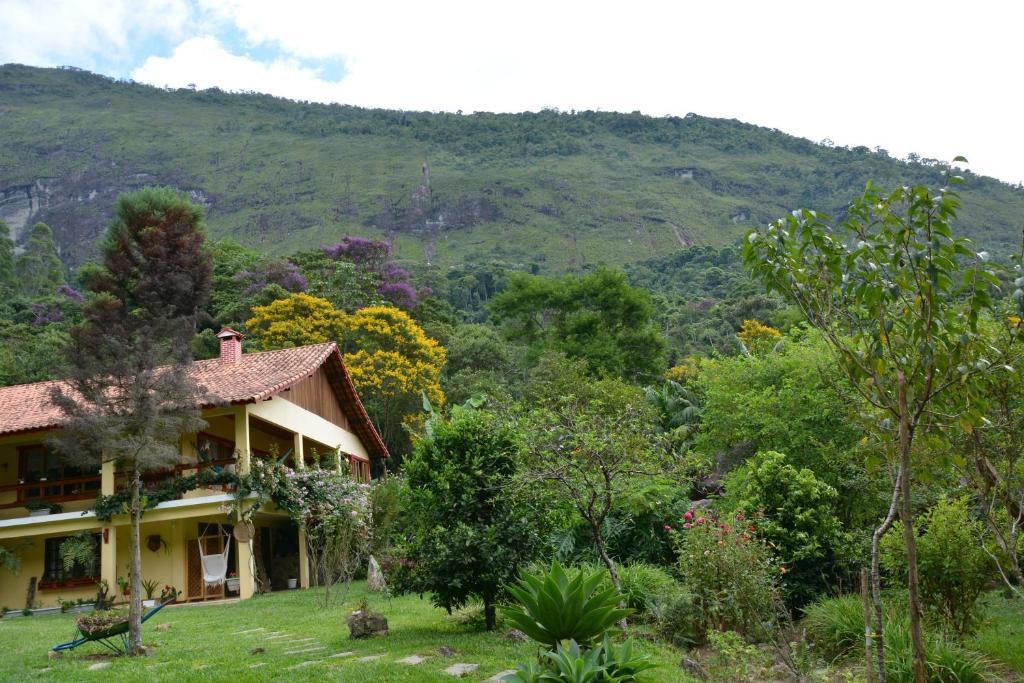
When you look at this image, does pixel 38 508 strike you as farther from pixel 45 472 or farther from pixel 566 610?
pixel 566 610

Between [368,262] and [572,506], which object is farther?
[368,262]

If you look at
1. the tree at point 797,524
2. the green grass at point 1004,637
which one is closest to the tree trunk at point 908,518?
the green grass at point 1004,637

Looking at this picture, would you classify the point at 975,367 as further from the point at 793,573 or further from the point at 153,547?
the point at 153,547

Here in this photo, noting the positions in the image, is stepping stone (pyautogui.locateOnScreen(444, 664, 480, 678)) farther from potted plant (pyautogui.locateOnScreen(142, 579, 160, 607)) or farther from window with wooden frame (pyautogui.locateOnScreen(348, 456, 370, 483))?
window with wooden frame (pyautogui.locateOnScreen(348, 456, 370, 483))

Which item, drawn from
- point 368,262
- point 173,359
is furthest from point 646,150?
point 173,359

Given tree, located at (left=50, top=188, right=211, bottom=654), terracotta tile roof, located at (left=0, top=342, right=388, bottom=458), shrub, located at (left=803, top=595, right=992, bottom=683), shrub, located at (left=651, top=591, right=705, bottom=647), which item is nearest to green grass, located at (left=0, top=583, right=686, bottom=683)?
shrub, located at (left=651, top=591, right=705, bottom=647)

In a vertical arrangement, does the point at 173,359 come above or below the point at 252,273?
below

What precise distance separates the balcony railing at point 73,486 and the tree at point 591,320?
1941 cm

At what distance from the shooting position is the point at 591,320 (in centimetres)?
3775

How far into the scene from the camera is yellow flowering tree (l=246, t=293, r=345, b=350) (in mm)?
30766

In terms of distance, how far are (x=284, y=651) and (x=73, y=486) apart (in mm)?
15909

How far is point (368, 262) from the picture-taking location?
149ft

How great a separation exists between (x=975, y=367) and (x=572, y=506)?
21.1ft

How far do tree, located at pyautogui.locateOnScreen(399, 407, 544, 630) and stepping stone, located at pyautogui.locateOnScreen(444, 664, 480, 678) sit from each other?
1.78 metres
